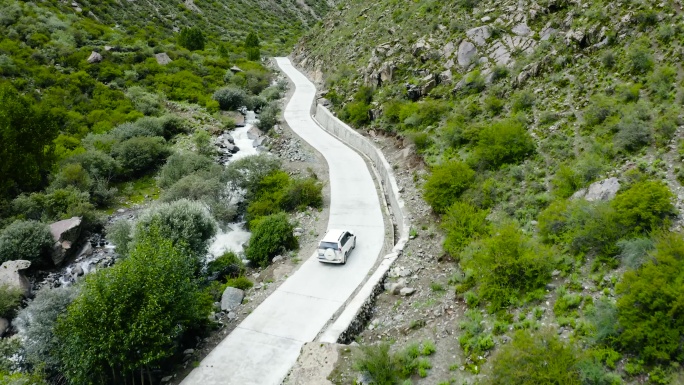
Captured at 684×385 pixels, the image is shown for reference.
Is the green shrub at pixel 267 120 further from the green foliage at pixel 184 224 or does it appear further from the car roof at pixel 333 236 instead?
the car roof at pixel 333 236

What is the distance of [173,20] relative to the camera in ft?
233

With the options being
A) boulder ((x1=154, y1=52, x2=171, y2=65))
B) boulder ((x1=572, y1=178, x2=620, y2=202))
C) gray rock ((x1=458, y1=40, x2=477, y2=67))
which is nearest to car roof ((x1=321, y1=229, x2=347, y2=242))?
boulder ((x1=572, y1=178, x2=620, y2=202))

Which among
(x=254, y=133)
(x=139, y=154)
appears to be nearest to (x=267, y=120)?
(x=254, y=133)

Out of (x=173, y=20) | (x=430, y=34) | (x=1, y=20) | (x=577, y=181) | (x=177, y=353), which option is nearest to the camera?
(x=177, y=353)

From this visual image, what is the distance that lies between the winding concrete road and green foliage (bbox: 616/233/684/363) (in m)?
7.99

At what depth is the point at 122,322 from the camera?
10844 mm

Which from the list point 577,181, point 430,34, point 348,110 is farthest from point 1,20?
point 577,181

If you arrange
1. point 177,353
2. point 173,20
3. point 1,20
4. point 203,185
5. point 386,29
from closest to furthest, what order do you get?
point 177,353
point 203,185
point 386,29
point 1,20
point 173,20

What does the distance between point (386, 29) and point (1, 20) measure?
38.6 m

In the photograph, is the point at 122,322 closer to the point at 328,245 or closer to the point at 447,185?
the point at 328,245

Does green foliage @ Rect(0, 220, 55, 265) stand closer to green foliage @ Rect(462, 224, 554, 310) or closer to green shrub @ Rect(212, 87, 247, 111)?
green foliage @ Rect(462, 224, 554, 310)

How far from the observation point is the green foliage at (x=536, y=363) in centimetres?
810

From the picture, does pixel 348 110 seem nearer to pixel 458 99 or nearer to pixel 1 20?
pixel 458 99

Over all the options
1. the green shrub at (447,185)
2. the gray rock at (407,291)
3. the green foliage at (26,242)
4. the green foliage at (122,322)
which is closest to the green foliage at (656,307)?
the gray rock at (407,291)
